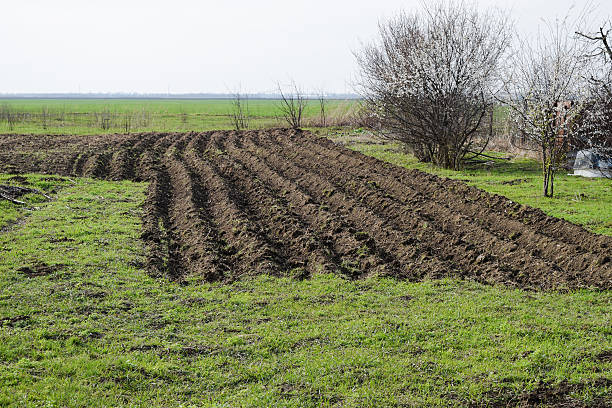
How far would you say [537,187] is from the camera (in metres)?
16.2

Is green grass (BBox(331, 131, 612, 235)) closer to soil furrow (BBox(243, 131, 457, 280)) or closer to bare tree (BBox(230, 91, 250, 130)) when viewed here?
soil furrow (BBox(243, 131, 457, 280))

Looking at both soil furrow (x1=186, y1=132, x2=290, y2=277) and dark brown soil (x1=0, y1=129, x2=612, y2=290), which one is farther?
soil furrow (x1=186, y1=132, x2=290, y2=277)

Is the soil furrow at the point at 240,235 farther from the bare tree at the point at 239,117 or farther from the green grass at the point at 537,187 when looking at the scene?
the bare tree at the point at 239,117

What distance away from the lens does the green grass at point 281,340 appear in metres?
5.16

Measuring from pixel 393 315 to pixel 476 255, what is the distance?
303 centimetres

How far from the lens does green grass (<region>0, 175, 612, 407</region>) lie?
516cm

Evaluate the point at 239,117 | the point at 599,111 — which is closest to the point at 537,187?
the point at 599,111

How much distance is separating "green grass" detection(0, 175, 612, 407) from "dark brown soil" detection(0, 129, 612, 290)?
65 cm

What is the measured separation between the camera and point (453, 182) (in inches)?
637

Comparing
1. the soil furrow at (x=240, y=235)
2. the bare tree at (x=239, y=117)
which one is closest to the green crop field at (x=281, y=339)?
the soil furrow at (x=240, y=235)

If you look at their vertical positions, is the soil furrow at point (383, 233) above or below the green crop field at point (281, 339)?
above

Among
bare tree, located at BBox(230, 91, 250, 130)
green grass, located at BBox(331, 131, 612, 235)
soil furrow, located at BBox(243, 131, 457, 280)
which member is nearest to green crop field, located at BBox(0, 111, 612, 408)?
soil furrow, located at BBox(243, 131, 457, 280)

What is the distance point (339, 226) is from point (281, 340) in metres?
4.79

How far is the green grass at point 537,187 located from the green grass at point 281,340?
5.12 m
